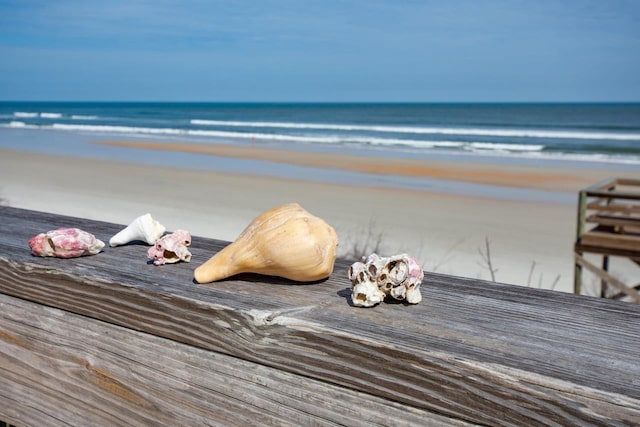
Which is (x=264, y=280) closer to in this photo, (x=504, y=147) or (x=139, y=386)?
(x=139, y=386)

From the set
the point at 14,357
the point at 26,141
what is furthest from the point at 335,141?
the point at 14,357

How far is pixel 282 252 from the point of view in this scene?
1.05m

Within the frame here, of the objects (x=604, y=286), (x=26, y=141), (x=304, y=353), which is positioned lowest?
(x=604, y=286)

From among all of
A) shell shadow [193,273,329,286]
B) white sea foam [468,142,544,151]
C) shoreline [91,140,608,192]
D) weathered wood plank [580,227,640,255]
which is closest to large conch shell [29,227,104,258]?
shell shadow [193,273,329,286]

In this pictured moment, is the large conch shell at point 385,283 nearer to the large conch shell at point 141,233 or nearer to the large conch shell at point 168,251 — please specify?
the large conch shell at point 168,251

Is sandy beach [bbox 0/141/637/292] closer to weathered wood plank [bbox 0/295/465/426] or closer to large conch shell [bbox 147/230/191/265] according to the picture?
large conch shell [bbox 147/230/191/265]

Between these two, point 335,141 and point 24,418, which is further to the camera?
point 335,141

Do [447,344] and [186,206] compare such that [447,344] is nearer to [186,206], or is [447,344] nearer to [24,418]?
[24,418]

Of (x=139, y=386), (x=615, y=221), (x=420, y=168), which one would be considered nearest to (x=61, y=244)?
(x=139, y=386)

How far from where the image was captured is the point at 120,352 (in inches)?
40.5

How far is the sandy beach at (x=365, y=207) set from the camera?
24.3 feet

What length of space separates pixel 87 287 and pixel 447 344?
59cm

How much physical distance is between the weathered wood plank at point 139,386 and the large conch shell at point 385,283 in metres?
0.17

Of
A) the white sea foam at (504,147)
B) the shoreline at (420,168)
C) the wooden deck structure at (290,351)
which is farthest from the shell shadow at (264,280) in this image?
the white sea foam at (504,147)
